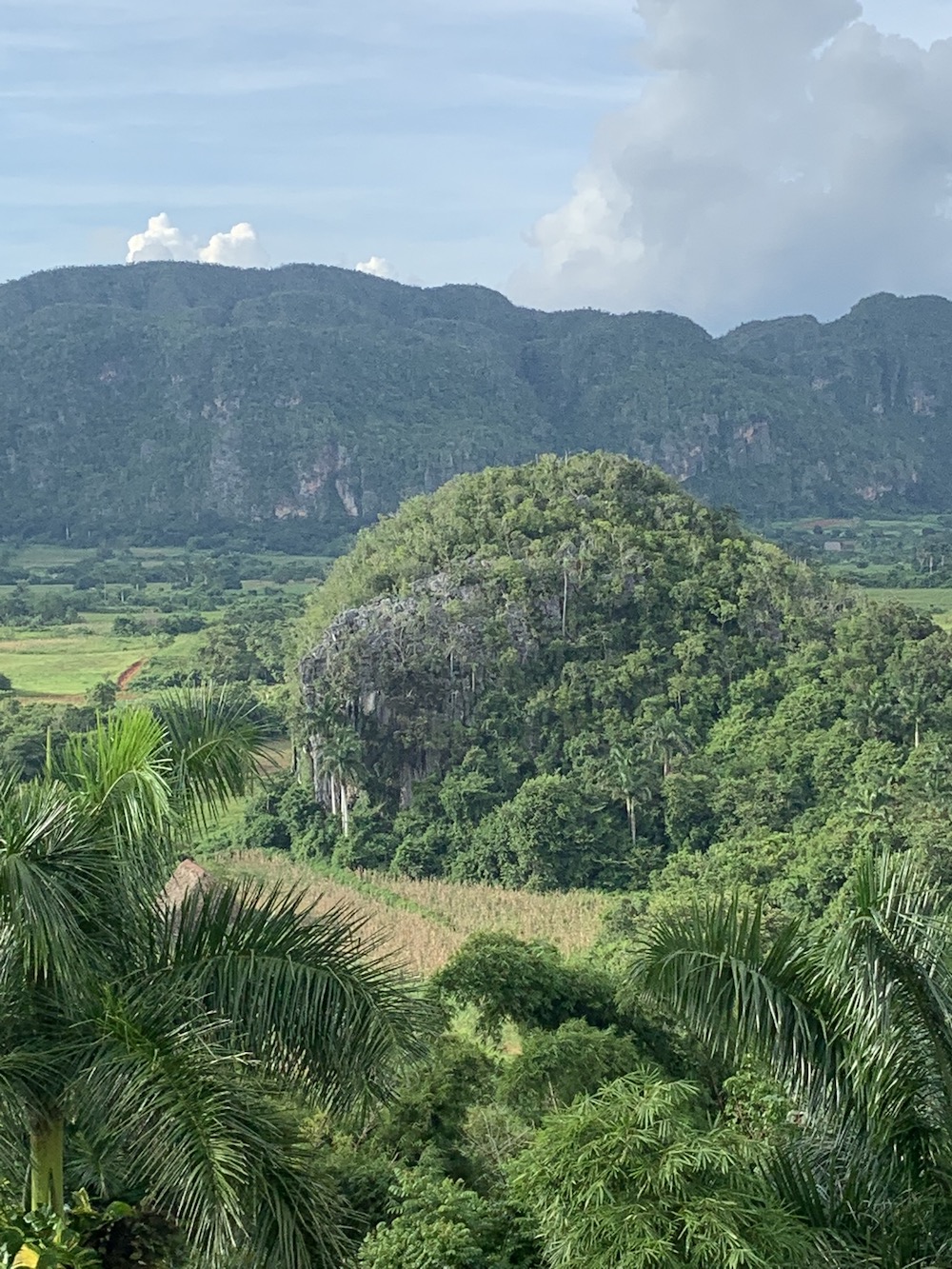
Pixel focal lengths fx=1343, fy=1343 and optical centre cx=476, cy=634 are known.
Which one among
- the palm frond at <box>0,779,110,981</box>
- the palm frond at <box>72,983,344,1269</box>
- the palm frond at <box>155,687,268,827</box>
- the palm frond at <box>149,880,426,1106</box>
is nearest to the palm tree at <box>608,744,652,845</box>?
the palm frond at <box>155,687,268,827</box>

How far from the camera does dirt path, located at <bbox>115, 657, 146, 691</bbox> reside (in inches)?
1560

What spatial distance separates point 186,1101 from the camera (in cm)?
438

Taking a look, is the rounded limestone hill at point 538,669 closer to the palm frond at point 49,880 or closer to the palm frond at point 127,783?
the palm frond at point 127,783

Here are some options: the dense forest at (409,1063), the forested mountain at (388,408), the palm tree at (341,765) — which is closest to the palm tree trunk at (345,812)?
the palm tree at (341,765)

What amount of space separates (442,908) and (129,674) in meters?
19.8

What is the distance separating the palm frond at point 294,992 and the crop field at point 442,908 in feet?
48.9

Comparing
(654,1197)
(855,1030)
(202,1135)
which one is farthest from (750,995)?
(202,1135)

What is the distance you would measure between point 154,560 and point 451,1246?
272 feet

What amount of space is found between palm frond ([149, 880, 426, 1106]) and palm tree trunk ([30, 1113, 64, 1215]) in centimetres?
62

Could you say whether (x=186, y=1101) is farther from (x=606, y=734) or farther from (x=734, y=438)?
(x=734, y=438)

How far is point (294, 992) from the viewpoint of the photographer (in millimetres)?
4953

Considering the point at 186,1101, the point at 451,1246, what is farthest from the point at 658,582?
the point at 186,1101

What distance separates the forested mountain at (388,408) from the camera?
119 meters

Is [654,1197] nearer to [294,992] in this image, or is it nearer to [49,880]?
[294,992]
